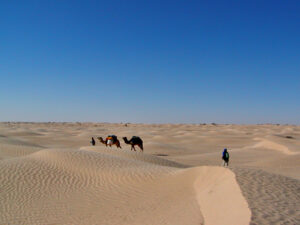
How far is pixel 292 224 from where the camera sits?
14.3ft

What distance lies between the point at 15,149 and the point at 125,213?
13557 millimetres

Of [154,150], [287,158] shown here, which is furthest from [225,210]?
[154,150]

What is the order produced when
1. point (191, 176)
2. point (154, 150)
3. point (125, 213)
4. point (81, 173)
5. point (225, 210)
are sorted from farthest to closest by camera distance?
point (154, 150) → point (81, 173) → point (191, 176) → point (125, 213) → point (225, 210)

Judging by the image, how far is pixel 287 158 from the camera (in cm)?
1895

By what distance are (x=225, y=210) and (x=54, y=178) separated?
6914 millimetres

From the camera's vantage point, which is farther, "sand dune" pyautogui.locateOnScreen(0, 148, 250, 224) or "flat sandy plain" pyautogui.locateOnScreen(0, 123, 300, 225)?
"sand dune" pyautogui.locateOnScreen(0, 148, 250, 224)

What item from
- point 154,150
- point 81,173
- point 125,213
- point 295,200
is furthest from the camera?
point 154,150

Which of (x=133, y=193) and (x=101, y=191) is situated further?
(x=101, y=191)

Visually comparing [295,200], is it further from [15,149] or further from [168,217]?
[15,149]

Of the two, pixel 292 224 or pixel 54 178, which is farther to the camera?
pixel 54 178

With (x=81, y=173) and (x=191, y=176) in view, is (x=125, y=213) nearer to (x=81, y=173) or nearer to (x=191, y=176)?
(x=191, y=176)

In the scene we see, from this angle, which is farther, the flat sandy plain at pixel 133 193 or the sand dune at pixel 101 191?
the sand dune at pixel 101 191

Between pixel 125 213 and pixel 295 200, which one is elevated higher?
pixel 295 200

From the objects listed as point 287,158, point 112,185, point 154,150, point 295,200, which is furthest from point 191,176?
point 154,150
